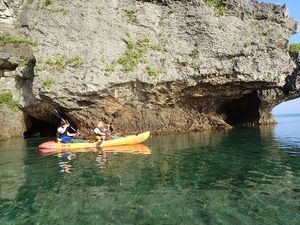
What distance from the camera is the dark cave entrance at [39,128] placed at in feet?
109

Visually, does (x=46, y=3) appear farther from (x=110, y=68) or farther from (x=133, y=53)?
(x=133, y=53)

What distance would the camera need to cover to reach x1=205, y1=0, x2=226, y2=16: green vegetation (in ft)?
105

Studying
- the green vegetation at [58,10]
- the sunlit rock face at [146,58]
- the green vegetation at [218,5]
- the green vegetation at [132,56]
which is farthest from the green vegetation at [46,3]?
the green vegetation at [218,5]

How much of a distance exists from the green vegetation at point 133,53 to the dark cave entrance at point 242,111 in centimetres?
1359

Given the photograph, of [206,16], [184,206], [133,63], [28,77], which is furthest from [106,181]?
[206,16]

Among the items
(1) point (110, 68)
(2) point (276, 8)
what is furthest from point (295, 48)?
(1) point (110, 68)

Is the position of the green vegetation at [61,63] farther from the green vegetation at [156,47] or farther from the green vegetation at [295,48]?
the green vegetation at [295,48]

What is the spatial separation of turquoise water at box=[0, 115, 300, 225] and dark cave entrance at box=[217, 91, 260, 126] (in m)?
21.3

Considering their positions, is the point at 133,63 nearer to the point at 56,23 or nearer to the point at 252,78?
the point at 56,23

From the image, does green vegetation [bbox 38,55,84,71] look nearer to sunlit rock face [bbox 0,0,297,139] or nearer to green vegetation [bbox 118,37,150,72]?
sunlit rock face [bbox 0,0,297,139]

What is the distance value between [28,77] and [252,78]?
1867 cm

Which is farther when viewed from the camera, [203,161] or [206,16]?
[206,16]

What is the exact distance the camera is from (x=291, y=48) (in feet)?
131

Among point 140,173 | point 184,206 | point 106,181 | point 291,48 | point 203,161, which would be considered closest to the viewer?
point 184,206
